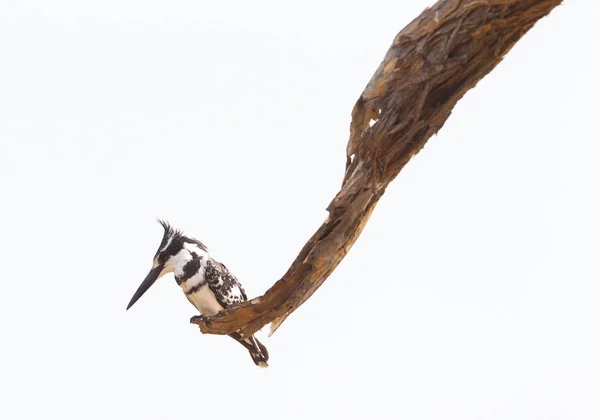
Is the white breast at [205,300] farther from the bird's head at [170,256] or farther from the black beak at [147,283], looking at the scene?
the black beak at [147,283]

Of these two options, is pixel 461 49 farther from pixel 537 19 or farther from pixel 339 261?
pixel 339 261

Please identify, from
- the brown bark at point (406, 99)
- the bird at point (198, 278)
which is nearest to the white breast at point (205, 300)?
the bird at point (198, 278)

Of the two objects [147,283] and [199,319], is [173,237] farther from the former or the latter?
[199,319]

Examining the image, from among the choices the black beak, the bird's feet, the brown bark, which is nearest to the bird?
the black beak

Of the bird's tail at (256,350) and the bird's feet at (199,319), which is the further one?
the bird's tail at (256,350)

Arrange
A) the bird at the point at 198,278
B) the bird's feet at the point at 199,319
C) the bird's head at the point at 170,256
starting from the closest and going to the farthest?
the bird's feet at the point at 199,319
the bird at the point at 198,278
the bird's head at the point at 170,256

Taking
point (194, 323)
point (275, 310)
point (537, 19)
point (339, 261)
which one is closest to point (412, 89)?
point (537, 19)
